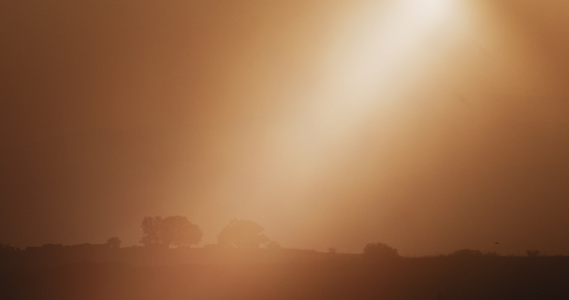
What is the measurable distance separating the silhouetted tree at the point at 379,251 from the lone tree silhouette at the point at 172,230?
4.17 meters

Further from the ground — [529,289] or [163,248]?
[163,248]

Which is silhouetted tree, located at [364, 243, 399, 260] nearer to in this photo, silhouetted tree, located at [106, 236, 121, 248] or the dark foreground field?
the dark foreground field

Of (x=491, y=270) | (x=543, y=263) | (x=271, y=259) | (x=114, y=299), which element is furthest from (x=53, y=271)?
(x=543, y=263)

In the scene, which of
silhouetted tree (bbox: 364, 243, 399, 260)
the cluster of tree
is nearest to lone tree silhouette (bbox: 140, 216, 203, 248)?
the cluster of tree

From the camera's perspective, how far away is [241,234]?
1775 cm

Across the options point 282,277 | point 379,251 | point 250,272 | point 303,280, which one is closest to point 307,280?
point 303,280

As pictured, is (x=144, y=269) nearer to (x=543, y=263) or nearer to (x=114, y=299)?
(x=114, y=299)

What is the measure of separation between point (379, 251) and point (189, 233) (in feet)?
15.4

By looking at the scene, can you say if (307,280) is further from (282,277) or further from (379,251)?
(379,251)

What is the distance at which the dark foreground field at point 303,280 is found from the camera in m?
14.7

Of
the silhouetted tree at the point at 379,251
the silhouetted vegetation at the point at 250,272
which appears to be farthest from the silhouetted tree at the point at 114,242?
the silhouetted tree at the point at 379,251

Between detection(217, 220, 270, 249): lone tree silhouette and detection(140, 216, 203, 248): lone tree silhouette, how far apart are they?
62 centimetres

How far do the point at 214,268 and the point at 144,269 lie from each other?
1579 millimetres

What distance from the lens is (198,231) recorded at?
58.0ft
